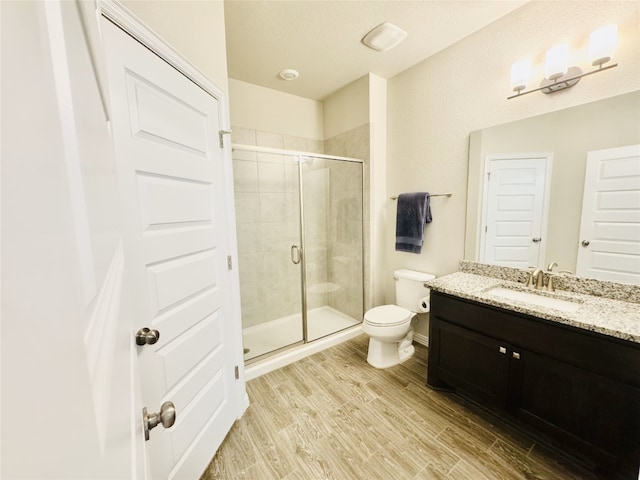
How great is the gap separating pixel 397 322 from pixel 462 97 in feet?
5.91

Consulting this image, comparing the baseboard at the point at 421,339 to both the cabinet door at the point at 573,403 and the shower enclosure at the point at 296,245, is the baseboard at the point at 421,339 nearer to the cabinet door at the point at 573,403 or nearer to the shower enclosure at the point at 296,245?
the shower enclosure at the point at 296,245

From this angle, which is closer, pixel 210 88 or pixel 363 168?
pixel 210 88

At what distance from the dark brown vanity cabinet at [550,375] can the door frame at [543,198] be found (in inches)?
22.6

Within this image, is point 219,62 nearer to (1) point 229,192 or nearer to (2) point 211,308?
(1) point 229,192

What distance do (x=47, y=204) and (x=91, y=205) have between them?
0.19m

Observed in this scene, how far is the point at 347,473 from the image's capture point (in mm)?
1369

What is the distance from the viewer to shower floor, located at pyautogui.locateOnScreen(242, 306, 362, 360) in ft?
8.07

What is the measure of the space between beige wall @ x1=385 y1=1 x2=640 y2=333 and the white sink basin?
0.48 m

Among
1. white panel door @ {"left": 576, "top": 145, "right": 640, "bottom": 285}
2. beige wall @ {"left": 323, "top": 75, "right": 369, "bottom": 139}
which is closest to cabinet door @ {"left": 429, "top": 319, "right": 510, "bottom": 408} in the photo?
white panel door @ {"left": 576, "top": 145, "right": 640, "bottom": 285}

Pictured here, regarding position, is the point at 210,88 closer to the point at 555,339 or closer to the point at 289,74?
the point at 289,74

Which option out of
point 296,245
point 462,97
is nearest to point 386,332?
point 296,245

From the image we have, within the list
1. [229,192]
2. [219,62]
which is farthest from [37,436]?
[219,62]

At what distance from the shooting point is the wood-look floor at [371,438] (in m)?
1.37

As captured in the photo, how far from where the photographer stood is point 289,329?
2.77m
